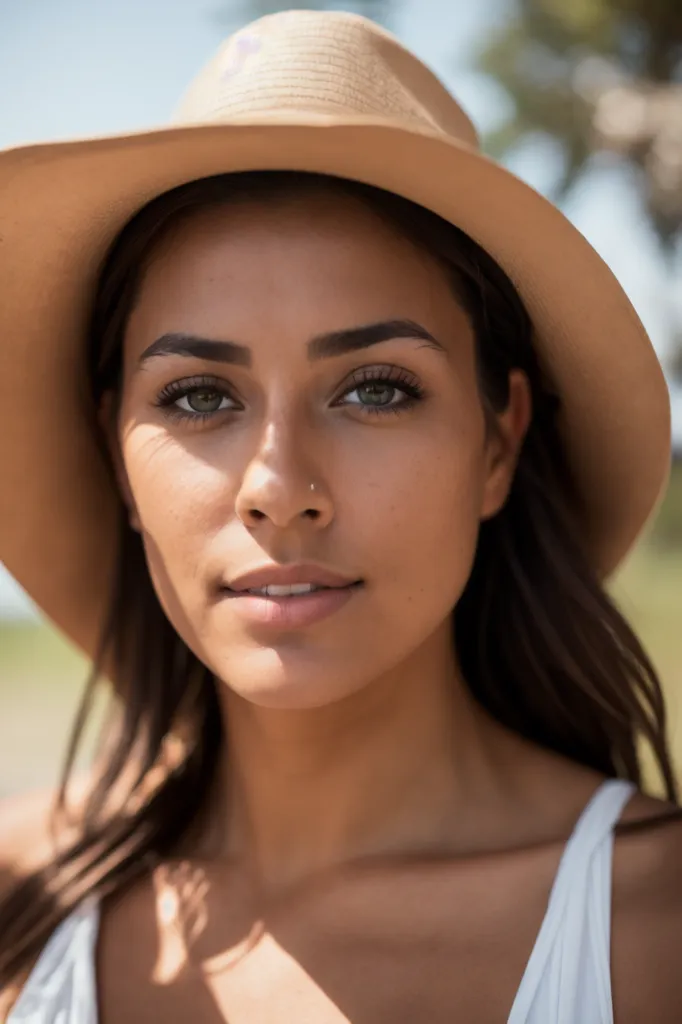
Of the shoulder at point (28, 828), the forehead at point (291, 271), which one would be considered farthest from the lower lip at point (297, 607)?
the shoulder at point (28, 828)

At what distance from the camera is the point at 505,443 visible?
222 cm

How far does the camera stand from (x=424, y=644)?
7.21 feet

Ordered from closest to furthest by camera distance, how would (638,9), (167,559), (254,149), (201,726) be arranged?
(254,149) → (167,559) → (201,726) → (638,9)

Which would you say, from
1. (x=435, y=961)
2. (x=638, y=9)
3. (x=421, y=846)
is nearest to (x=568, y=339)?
(x=421, y=846)

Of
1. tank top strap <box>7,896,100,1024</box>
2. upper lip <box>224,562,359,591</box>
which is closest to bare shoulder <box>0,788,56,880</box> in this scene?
tank top strap <box>7,896,100,1024</box>

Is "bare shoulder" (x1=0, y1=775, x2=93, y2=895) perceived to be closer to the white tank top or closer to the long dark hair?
the long dark hair

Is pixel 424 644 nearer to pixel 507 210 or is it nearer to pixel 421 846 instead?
pixel 421 846

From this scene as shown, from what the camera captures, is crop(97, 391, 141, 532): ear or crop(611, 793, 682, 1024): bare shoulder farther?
crop(97, 391, 141, 532): ear

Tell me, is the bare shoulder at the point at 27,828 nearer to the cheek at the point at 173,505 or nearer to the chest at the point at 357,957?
the chest at the point at 357,957

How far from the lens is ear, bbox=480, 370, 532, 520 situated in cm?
218

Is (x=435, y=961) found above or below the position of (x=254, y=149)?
below

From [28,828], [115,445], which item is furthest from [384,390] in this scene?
[28,828]

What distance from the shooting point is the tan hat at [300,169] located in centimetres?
185

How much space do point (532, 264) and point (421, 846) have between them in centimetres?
98
